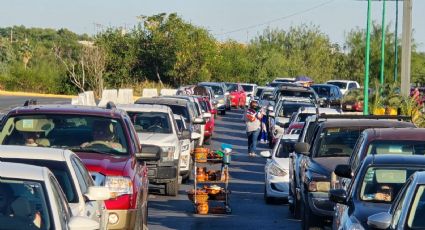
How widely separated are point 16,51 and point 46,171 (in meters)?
98.5

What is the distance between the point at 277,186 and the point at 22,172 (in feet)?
44.0

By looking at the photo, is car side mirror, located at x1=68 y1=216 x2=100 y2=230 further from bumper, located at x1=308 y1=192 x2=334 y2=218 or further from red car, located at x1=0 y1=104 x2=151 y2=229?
bumper, located at x1=308 y1=192 x2=334 y2=218

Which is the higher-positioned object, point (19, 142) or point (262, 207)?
point (19, 142)

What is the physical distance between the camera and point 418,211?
356 inches

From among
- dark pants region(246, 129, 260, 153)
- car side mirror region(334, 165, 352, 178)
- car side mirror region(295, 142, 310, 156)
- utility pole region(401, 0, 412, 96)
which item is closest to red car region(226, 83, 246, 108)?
dark pants region(246, 129, 260, 153)

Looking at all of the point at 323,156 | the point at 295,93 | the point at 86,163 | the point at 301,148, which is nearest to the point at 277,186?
the point at 323,156

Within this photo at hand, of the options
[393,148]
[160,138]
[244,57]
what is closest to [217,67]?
[244,57]

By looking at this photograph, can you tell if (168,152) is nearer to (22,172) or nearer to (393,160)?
(393,160)

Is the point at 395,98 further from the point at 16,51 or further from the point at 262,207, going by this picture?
the point at 16,51

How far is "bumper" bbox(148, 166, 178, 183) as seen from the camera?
21469mm

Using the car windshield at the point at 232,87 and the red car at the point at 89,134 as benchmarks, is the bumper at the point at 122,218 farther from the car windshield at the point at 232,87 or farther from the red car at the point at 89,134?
the car windshield at the point at 232,87

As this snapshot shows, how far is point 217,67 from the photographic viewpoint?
85.2 meters

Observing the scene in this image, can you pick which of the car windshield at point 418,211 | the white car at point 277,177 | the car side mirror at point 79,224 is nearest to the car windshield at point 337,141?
the white car at point 277,177

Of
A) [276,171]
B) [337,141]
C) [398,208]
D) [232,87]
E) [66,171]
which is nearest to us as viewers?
[398,208]
